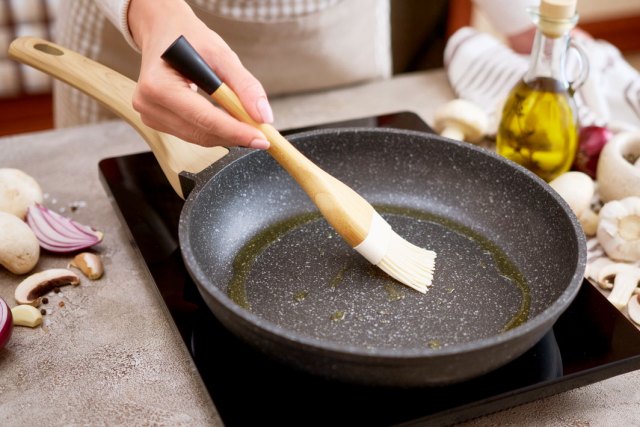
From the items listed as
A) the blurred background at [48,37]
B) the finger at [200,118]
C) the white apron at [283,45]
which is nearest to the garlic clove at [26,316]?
the finger at [200,118]

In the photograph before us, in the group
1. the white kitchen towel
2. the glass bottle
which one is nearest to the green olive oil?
the glass bottle

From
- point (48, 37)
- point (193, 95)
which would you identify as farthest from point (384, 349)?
point (48, 37)

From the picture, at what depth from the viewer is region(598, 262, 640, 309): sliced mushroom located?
0.72 meters

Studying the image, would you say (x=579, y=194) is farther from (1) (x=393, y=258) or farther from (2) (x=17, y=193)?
(2) (x=17, y=193)

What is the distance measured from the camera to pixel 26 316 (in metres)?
0.68

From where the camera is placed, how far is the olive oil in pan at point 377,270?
0.68 meters

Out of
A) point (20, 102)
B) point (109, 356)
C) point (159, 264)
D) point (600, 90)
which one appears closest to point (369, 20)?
point (600, 90)

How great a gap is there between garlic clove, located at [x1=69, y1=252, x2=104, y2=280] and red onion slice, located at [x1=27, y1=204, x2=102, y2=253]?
0.02m

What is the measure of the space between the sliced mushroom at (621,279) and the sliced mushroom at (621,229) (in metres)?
0.02

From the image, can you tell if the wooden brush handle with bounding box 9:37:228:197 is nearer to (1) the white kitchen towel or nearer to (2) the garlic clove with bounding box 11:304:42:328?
(2) the garlic clove with bounding box 11:304:42:328

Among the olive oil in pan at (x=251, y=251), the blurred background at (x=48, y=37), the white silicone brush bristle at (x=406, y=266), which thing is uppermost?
the white silicone brush bristle at (x=406, y=266)

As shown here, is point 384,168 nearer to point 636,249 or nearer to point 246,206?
point 246,206

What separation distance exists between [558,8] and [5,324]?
2.11 feet

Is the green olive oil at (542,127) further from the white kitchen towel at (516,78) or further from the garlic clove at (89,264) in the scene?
the garlic clove at (89,264)
